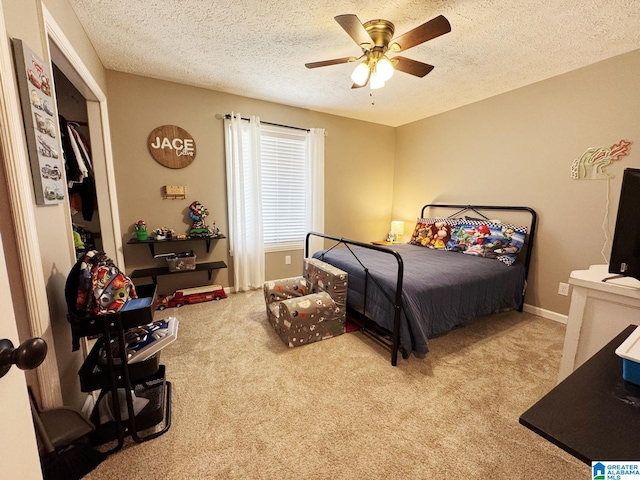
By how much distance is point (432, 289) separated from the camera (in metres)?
2.10

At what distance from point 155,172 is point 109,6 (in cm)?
150

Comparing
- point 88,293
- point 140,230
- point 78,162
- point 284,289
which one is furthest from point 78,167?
point 284,289

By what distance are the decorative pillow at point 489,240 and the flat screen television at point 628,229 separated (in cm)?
171

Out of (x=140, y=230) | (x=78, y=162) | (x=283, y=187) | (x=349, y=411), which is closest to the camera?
(x=349, y=411)

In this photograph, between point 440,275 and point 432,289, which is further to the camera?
point 440,275

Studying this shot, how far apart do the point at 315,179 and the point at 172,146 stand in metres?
1.83

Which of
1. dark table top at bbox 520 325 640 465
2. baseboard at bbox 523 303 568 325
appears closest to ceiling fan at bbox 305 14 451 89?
dark table top at bbox 520 325 640 465

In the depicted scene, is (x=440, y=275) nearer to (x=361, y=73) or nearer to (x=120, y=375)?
(x=361, y=73)

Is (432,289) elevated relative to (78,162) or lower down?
lower down

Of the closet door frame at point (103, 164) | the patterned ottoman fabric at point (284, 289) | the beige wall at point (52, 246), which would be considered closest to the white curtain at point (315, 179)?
the patterned ottoman fabric at point (284, 289)

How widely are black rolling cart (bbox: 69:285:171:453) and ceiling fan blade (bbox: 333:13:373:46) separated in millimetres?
1861

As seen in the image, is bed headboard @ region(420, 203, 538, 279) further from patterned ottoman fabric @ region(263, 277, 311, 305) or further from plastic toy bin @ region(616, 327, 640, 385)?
plastic toy bin @ region(616, 327, 640, 385)

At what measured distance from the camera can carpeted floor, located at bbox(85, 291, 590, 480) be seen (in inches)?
49.9

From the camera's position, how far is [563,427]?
592 millimetres
